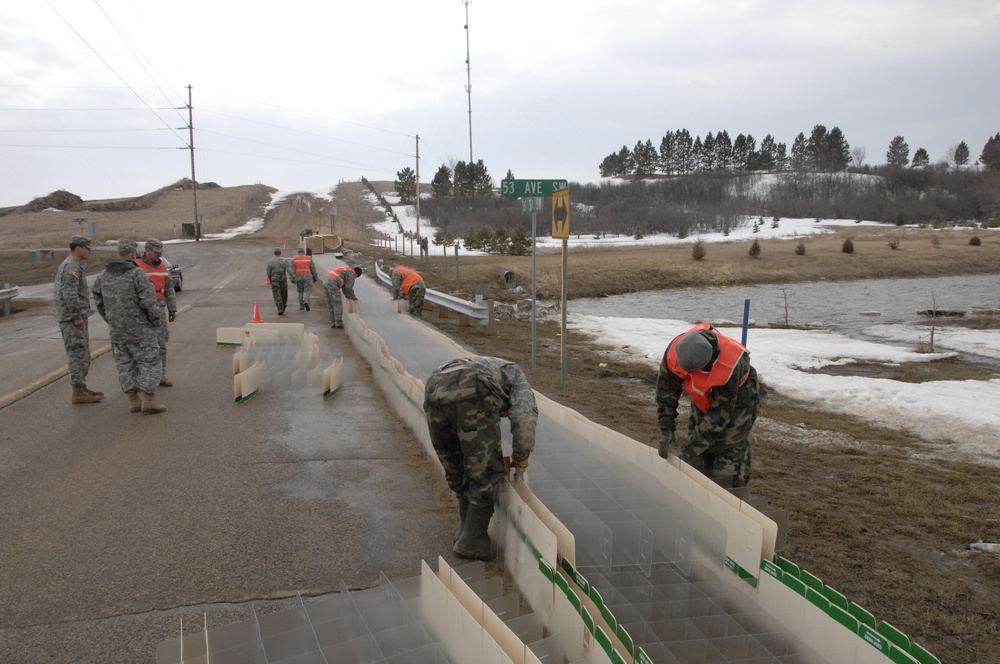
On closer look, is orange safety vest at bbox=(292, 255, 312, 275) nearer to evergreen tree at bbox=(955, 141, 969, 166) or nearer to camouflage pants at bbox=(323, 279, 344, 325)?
camouflage pants at bbox=(323, 279, 344, 325)

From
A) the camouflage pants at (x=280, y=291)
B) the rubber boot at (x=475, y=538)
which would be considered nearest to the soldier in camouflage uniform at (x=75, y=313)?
the rubber boot at (x=475, y=538)

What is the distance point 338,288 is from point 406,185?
7496 cm

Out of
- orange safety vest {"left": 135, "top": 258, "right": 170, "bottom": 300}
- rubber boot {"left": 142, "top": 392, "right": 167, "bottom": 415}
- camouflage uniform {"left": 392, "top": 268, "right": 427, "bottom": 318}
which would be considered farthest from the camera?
camouflage uniform {"left": 392, "top": 268, "right": 427, "bottom": 318}

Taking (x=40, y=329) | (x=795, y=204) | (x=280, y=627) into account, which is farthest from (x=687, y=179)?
(x=280, y=627)

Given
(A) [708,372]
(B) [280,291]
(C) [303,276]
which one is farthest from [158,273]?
(C) [303,276]

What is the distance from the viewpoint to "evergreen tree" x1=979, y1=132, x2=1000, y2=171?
109 meters

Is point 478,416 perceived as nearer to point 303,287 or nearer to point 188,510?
point 188,510

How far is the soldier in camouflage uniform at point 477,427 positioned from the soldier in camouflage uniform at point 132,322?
4556 mm

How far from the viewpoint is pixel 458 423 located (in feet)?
12.3

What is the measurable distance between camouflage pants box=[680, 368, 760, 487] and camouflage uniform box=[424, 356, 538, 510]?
125cm

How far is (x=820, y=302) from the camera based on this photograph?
23.3 metres

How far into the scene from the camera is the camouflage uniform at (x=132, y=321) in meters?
6.82

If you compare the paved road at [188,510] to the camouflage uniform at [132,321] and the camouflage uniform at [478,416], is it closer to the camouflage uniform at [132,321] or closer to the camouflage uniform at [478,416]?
the camouflage uniform at [132,321]

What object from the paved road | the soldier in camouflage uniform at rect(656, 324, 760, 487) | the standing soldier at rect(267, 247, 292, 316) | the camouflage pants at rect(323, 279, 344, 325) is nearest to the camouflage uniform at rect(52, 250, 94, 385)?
the paved road
